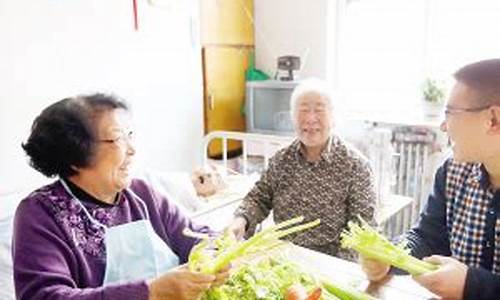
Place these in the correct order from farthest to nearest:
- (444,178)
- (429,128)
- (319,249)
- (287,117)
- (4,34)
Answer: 1. (287,117)
2. (429,128)
3. (4,34)
4. (319,249)
5. (444,178)

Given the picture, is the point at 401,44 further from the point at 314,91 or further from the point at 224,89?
the point at 314,91

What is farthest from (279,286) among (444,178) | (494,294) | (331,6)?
(331,6)

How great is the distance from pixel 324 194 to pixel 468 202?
Result: 0.65m

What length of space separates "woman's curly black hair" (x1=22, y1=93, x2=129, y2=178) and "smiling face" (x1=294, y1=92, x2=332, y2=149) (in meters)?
0.89

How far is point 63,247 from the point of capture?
3.87 feet

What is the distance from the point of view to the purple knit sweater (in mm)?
1089

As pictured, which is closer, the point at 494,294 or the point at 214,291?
the point at 214,291

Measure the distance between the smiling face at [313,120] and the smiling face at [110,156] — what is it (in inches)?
32.4

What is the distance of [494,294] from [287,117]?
246 cm

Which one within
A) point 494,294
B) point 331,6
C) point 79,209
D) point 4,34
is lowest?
point 494,294

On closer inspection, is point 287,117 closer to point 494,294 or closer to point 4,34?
point 4,34

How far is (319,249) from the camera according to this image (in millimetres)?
1932

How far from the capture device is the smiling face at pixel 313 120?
1.91 m

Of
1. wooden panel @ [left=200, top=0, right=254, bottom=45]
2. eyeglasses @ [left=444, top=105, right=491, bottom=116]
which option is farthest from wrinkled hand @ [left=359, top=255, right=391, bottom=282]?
wooden panel @ [left=200, top=0, right=254, bottom=45]
